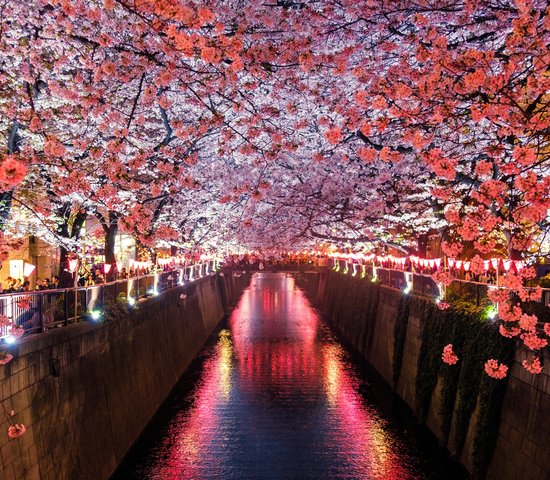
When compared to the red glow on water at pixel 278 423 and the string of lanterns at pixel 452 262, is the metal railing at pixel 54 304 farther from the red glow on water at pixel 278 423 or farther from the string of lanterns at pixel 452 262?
the string of lanterns at pixel 452 262

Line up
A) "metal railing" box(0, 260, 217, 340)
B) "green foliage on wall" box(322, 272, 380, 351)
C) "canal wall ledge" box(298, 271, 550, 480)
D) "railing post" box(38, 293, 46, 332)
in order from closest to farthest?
"metal railing" box(0, 260, 217, 340), "canal wall ledge" box(298, 271, 550, 480), "railing post" box(38, 293, 46, 332), "green foliage on wall" box(322, 272, 380, 351)

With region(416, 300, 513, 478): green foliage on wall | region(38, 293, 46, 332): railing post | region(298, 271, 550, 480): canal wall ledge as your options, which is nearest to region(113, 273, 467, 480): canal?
region(298, 271, 550, 480): canal wall ledge

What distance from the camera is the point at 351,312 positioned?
37.0 metres

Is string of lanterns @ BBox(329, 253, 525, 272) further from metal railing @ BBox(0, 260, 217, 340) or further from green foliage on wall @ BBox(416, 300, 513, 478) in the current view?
metal railing @ BBox(0, 260, 217, 340)

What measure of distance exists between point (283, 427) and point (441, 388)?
5.25 metres

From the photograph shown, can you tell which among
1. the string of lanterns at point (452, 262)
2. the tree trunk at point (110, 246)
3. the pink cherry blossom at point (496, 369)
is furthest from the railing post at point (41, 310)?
the tree trunk at point (110, 246)

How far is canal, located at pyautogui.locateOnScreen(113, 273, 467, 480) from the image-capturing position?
15078 mm

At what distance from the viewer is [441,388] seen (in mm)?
16062

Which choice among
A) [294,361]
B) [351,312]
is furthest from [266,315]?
[294,361]

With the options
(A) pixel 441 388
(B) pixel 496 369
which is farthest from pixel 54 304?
(A) pixel 441 388

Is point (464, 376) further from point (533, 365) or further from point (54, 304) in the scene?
point (54, 304)

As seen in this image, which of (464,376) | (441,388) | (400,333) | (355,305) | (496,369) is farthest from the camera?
(355,305)

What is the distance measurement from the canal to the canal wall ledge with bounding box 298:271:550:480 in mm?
808

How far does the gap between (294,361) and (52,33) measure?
72.5 ft
